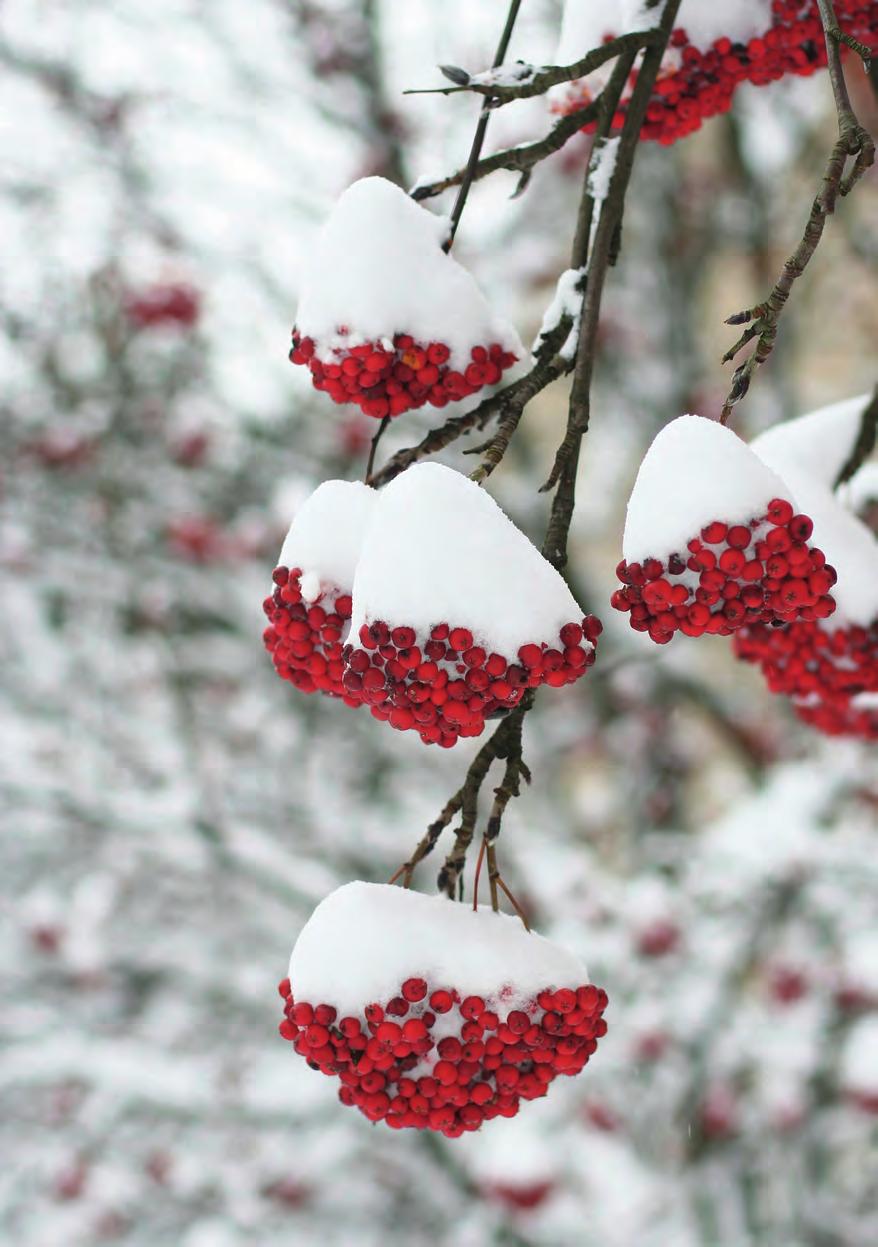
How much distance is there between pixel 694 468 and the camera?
1021 mm

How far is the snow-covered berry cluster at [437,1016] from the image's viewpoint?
3.72ft

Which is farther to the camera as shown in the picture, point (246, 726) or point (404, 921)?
point (246, 726)

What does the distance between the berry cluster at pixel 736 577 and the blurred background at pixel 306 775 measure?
4.01m

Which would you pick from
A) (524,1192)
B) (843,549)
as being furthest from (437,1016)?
(524,1192)

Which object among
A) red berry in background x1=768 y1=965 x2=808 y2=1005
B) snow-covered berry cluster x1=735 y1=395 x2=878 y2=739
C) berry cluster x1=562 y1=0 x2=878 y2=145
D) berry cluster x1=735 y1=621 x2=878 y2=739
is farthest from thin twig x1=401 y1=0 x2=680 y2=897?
red berry in background x1=768 y1=965 x2=808 y2=1005

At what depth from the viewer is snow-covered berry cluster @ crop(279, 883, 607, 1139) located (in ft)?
3.72

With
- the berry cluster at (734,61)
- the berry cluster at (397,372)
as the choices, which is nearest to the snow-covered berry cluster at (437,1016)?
the berry cluster at (397,372)

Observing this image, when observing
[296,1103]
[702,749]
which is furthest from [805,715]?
[702,749]

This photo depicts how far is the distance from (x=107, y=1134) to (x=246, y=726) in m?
2.76

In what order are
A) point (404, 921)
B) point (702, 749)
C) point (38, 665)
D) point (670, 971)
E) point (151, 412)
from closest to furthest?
point (404, 921) → point (670, 971) → point (151, 412) → point (38, 665) → point (702, 749)

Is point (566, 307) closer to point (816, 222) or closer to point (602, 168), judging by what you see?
point (602, 168)

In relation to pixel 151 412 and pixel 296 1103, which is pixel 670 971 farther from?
pixel 151 412

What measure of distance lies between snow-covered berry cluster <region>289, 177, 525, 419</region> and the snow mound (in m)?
0.56

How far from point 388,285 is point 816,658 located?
84 centimetres
